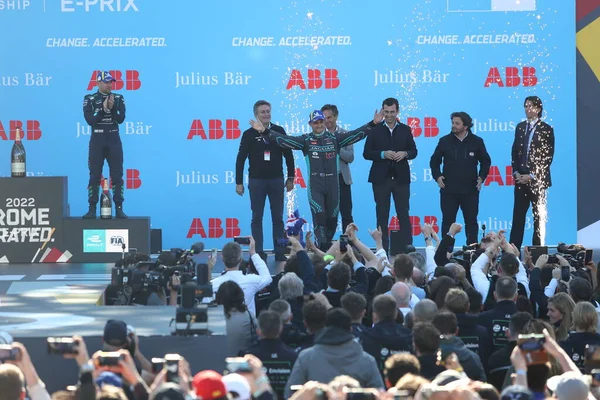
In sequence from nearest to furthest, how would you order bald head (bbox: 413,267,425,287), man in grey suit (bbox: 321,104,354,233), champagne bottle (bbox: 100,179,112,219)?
bald head (bbox: 413,267,425,287) → champagne bottle (bbox: 100,179,112,219) → man in grey suit (bbox: 321,104,354,233)

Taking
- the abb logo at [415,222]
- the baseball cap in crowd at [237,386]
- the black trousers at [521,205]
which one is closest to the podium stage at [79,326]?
the baseball cap in crowd at [237,386]

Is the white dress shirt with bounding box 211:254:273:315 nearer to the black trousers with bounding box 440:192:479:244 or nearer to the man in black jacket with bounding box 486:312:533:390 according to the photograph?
the man in black jacket with bounding box 486:312:533:390

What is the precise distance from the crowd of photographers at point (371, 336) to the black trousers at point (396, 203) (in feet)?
4.94

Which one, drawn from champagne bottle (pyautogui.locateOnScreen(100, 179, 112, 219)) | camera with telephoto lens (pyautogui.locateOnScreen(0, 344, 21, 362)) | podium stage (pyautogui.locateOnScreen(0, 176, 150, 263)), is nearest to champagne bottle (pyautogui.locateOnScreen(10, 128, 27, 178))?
podium stage (pyautogui.locateOnScreen(0, 176, 150, 263))

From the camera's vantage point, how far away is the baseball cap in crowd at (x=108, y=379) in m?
4.55

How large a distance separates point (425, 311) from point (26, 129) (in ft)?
25.0

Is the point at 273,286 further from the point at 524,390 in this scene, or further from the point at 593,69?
the point at 593,69

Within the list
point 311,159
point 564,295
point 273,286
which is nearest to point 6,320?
point 273,286

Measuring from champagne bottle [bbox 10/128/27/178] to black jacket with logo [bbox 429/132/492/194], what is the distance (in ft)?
12.7

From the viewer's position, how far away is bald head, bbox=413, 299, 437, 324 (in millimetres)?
6344

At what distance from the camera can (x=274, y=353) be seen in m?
5.96

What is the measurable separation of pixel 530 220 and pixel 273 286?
19.6 feet

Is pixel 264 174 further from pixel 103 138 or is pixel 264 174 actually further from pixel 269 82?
pixel 269 82

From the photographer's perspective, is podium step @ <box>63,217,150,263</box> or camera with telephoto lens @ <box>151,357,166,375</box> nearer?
camera with telephoto lens @ <box>151,357,166,375</box>
